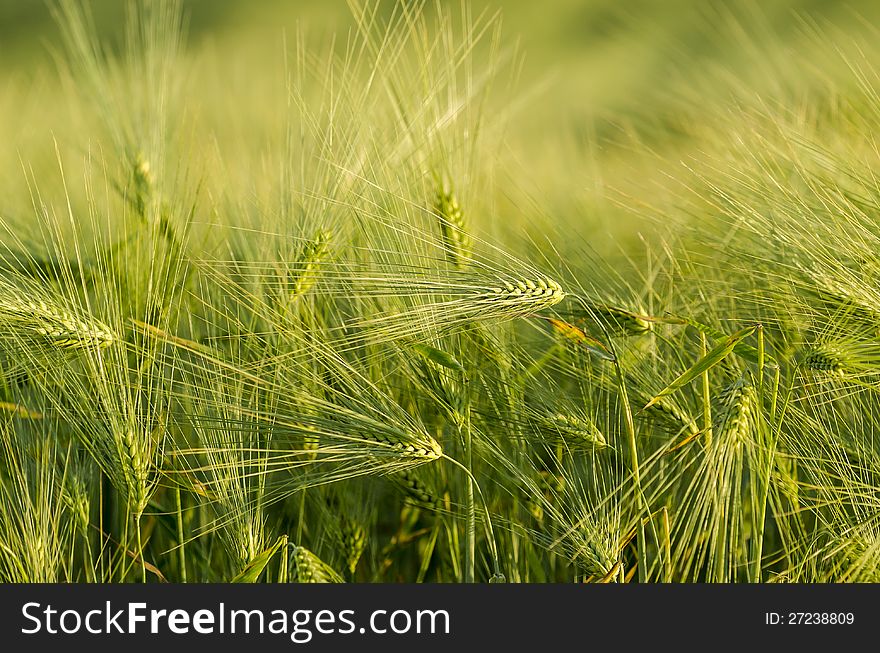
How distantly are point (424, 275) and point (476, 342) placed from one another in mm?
101

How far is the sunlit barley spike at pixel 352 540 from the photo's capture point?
724mm

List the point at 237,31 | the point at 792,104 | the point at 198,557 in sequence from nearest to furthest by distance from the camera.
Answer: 1. the point at 198,557
2. the point at 792,104
3. the point at 237,31

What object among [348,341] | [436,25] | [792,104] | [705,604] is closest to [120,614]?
[348,341]

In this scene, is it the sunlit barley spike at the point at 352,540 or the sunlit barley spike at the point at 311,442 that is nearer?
the sunlit barley spike at the point at 311,442

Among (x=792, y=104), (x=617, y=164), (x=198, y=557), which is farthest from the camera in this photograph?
(x=617, y=164)

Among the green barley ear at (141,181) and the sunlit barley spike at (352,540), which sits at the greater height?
the green barley ear at (141,181)

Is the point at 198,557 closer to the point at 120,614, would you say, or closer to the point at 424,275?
the point at 120,614

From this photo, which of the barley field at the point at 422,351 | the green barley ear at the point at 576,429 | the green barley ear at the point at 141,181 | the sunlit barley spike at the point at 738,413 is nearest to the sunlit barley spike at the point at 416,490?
the barley field at the point at 422,351

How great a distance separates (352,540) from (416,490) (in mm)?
81

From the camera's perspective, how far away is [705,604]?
2.04 ft

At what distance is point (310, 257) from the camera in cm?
70

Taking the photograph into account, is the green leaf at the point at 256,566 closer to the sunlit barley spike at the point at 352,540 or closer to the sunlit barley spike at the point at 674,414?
the sunlit barley spike at the point at 352,540

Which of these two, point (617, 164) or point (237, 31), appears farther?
point (237, 31)

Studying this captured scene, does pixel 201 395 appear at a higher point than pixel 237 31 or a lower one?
lower
